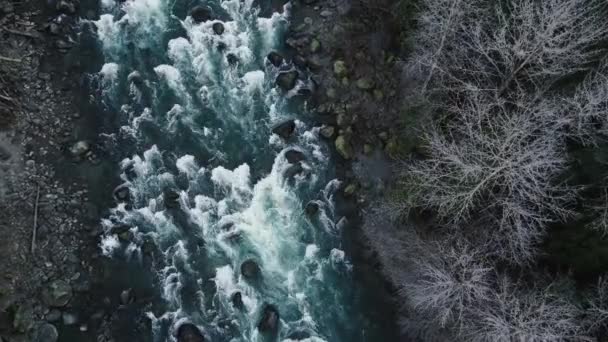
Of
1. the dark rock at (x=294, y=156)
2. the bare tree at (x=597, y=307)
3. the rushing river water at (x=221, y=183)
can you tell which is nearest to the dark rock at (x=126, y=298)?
the rushing river water at (x=221, y=183)

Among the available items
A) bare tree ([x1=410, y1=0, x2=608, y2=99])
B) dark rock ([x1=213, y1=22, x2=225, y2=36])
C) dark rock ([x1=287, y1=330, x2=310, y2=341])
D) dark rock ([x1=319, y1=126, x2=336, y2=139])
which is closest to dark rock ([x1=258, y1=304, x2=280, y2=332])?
dark rock ([x1=287, y1=330, x2=310, y2=341])

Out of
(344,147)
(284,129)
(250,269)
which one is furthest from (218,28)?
(250,269)

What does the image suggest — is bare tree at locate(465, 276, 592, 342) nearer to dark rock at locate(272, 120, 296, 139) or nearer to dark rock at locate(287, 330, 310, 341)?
dark rock at locate(287, 330, 310, 341)

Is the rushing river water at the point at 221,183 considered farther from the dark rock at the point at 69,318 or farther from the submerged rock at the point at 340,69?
the dark rock at the point at 69,318

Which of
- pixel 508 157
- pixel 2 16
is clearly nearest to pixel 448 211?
pixel 508 157

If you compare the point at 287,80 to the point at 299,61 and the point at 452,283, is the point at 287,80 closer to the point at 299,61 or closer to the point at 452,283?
the point at 299,61

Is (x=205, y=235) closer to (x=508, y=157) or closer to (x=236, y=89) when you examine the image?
(x=236, y=89)
